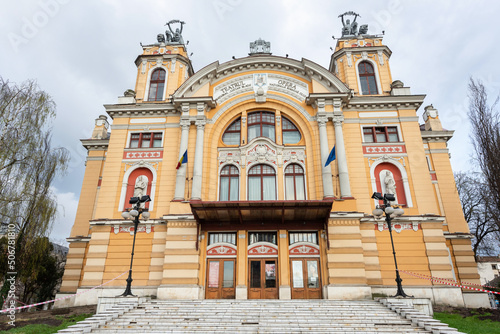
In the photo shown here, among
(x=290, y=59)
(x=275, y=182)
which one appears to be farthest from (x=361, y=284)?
(x=290, y=59)

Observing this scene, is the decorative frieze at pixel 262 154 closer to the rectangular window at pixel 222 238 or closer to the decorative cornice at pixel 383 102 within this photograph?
the rectangular window at pixel 222 238

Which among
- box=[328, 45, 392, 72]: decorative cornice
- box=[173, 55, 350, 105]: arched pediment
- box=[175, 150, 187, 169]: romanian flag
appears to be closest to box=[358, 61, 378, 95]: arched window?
box=[328, 45, 392, 72]: decorative cornice

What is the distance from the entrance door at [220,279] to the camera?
18656 mm

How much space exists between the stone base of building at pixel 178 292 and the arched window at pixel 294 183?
799cm

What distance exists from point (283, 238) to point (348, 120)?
9585mm

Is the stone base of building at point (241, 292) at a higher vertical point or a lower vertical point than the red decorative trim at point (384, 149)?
lower

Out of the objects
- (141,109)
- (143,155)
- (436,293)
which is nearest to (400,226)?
(436,293)

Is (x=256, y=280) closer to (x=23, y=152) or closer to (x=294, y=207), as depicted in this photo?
(x=294, y=207)

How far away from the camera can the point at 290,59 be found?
942 inches

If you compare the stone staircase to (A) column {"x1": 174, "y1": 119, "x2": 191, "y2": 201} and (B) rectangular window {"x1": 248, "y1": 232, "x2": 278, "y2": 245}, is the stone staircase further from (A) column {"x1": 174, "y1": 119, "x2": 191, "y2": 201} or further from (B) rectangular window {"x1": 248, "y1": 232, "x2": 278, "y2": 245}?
(A) column {"x1": 174, "y1": 119, "x2": 191, "y2": 201}

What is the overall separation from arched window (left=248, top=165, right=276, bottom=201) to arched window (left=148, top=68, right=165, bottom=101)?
1004cm

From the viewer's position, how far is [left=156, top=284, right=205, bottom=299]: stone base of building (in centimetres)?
1791

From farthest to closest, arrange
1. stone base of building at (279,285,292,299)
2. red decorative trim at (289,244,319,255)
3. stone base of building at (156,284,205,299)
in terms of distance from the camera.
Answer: red decorative trim at (289,244,319,255)
stone base of building at (279,285,292,299)
stone base of building at (156,284,205,299)

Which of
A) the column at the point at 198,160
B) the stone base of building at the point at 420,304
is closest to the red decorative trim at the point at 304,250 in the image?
the stone base of building at the point at 420,304
